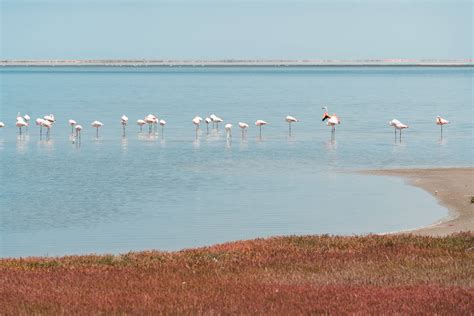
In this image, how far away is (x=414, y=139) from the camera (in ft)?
186

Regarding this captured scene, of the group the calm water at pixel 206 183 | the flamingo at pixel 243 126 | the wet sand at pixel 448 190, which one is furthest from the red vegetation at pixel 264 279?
the flamingo at pixel 243 126

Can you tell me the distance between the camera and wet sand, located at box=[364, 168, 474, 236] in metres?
26.3

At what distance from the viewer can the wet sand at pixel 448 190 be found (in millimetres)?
26284

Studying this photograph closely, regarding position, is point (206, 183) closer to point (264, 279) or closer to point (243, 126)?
point (243, 126)

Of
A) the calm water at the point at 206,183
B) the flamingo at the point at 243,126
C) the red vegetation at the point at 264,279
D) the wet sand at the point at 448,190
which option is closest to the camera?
the red vegetation at the point at 264,279

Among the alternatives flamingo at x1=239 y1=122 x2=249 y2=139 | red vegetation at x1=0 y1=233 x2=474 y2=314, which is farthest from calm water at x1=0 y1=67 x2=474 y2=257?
red vegetation at x1=0 y1=233 x2=474 y2=314

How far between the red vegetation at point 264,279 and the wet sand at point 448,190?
6.32 meters

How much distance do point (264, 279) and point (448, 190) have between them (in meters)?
20.4

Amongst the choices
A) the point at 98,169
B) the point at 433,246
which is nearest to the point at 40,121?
the point at 98,169

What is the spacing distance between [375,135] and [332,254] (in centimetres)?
4164

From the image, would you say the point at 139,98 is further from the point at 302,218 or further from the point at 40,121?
the point at 302,218

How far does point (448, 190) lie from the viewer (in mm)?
34344

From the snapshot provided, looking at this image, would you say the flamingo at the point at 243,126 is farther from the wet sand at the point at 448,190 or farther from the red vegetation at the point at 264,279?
the red vegetation at the point at 264,279

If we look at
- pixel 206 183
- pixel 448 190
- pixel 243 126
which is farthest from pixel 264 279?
pixel 243 126
